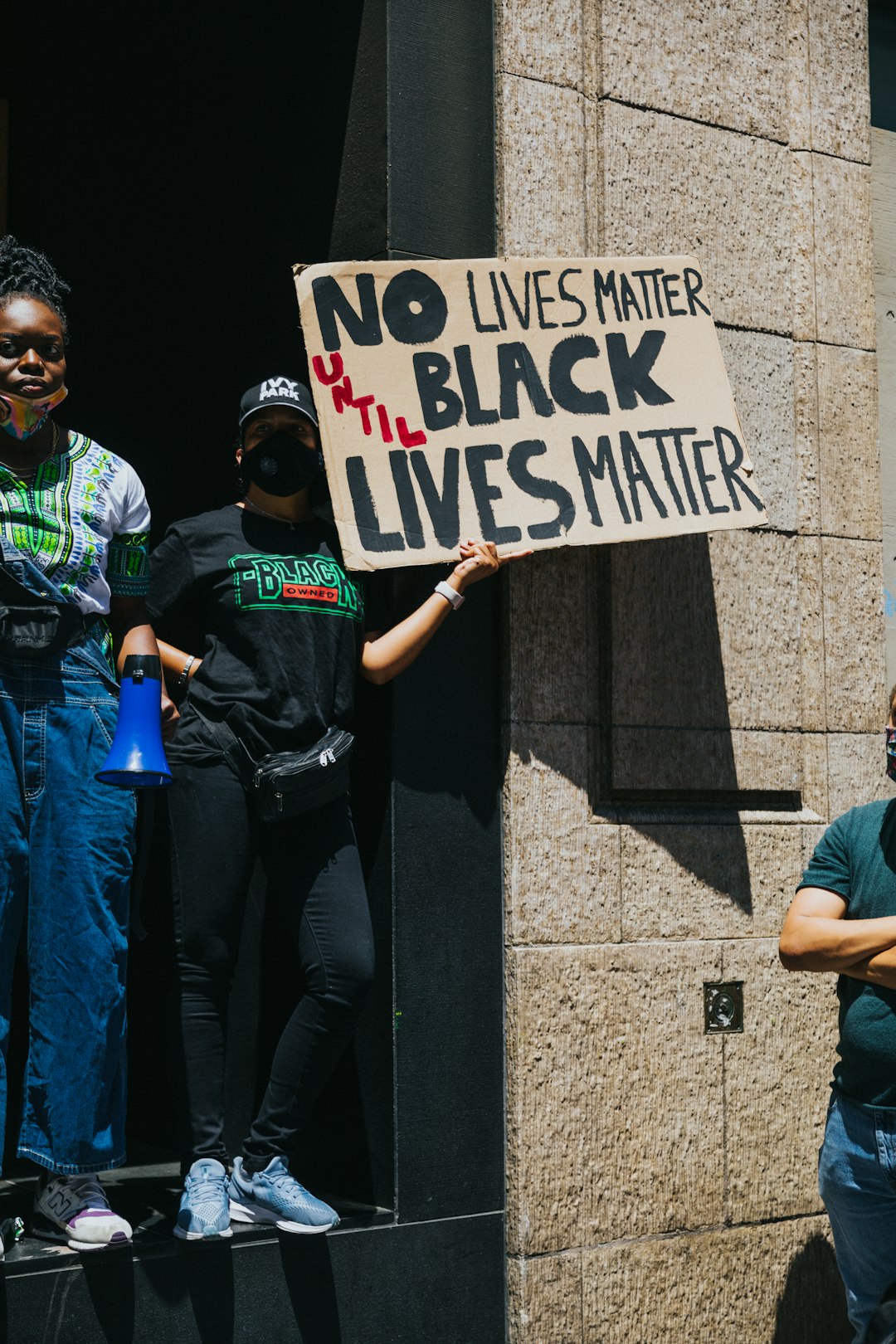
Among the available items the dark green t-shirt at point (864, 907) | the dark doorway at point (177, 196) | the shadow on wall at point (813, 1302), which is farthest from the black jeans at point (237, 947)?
the shadow on wall at point (813, 1302)

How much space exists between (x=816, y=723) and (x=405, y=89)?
2.61 meters

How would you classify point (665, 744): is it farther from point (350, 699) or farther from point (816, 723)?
point (350, 699)

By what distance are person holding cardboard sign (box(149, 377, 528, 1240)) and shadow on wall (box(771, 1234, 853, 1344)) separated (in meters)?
1.91

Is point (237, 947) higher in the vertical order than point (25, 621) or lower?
lower

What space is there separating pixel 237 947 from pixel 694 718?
1907 millimetres

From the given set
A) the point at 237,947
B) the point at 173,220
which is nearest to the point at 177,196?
the point at 173,220

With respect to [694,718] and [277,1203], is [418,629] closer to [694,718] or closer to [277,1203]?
[694,718]

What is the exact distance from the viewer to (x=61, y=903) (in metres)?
3.92

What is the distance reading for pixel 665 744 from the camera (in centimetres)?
539

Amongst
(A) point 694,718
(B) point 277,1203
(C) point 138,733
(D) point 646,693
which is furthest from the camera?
(A) point 694,718

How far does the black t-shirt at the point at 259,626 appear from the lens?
4.41 meters

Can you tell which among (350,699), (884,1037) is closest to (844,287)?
(350,699)

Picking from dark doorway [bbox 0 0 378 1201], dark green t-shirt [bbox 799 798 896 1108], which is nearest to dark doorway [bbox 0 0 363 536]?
dark doorway [bbox 0 0 378 1201]

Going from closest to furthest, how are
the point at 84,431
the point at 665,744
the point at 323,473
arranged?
the point at 323,473
the point at 665,744
the point at 84,431
